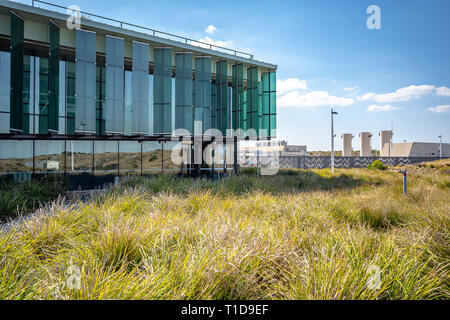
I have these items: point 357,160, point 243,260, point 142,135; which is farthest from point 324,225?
point 357,160

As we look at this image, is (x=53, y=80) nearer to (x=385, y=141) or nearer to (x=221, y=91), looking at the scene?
(x=221, y=91)

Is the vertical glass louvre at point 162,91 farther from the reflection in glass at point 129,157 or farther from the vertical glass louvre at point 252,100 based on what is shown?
the vertical glass louvre at point 252,100

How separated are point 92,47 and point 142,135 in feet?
20.0

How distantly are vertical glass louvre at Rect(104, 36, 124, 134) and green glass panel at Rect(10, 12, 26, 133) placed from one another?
171 inches

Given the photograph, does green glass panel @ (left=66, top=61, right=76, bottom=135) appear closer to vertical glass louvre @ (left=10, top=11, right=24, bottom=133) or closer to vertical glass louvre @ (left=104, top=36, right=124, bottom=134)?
vertical glass louvre @ (left=104, top=36, right=124, bottom=134)

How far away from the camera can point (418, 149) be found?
5688cm

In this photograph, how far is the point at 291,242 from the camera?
3.96 metres

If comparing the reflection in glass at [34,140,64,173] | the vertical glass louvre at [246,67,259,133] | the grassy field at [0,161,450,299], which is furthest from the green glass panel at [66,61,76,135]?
the vertical glass louvre at [246,67,259,133]

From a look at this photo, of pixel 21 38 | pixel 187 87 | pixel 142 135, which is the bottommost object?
pixel 142 135

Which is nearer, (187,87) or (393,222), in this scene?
(393,222)

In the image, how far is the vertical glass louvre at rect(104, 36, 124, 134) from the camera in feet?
52.2

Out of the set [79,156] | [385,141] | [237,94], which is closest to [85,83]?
[79,156]

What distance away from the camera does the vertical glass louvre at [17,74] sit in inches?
531
